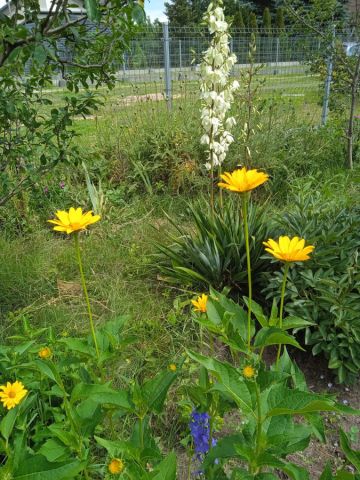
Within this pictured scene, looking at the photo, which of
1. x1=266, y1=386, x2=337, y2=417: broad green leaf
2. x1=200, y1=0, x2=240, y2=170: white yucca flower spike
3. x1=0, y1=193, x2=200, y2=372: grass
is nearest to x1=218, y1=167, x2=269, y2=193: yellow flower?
x1=266, y1=386, x2=337, y2=417: broad green leaf

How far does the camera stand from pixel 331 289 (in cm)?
227

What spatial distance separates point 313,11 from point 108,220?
12.1 feet

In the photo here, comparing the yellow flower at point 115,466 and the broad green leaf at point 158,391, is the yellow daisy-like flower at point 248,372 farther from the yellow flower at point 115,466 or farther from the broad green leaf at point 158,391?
the yellow flower at point 115,466

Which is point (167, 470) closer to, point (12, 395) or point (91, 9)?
point (12, 395)

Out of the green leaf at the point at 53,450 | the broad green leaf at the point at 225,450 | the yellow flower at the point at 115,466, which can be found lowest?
the green leaf at the point at 53,450

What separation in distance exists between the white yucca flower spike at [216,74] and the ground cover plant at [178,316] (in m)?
0.01

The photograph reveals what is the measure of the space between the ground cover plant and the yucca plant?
0.01 m

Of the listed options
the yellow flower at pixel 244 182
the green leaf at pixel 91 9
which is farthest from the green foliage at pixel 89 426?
the green leaf at pixel 91 9

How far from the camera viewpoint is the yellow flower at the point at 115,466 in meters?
0.96

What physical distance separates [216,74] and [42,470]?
102 inches

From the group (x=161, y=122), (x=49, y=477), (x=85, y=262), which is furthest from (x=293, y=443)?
(x=161, y=122)

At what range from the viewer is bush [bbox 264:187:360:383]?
7.20ft

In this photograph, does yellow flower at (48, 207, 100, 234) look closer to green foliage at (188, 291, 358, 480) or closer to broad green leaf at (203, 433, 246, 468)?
green foliage at (188, 291, 358, 480)

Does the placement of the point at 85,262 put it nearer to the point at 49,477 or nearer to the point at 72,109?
the point at 72,109
